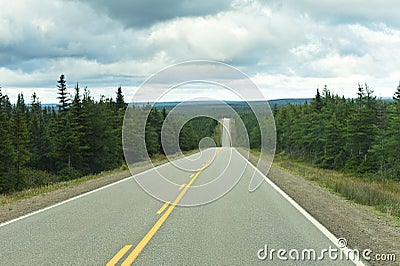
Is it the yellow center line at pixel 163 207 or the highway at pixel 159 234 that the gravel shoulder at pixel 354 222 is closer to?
the highway at pixel 159 234

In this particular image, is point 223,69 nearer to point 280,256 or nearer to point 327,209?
point 327,209

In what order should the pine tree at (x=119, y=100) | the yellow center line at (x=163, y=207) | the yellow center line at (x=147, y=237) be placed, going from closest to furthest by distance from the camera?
the yellow center line at (x=147, y=237) → the yellow center line at (x=163, y=207) → the pine tree at (x=119, y=100)

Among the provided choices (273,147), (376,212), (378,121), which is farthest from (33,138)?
(376,212)

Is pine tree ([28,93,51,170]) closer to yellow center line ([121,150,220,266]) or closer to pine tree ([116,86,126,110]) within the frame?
pine tree ([116,86,126,110])

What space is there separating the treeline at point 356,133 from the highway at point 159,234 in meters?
38.4

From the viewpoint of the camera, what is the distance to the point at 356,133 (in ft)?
175

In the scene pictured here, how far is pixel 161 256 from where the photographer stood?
6.88 metres

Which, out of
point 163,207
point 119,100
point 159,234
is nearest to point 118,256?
point 159,234

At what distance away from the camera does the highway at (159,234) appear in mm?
6785

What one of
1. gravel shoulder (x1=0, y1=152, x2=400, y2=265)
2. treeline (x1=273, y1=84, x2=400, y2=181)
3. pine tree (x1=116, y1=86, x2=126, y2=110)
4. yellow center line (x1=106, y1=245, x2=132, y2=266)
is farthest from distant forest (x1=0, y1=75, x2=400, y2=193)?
yellow center line (x1=106, y1=245, x2=132, y2=266)

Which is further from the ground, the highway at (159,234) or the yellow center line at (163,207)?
the highway at (159,234)

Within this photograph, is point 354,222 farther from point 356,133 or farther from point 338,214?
point 356,133

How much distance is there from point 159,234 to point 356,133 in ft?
161

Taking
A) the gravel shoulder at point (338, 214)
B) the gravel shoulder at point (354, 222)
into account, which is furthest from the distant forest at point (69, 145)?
the gravel shoulder at point (354, 222)
